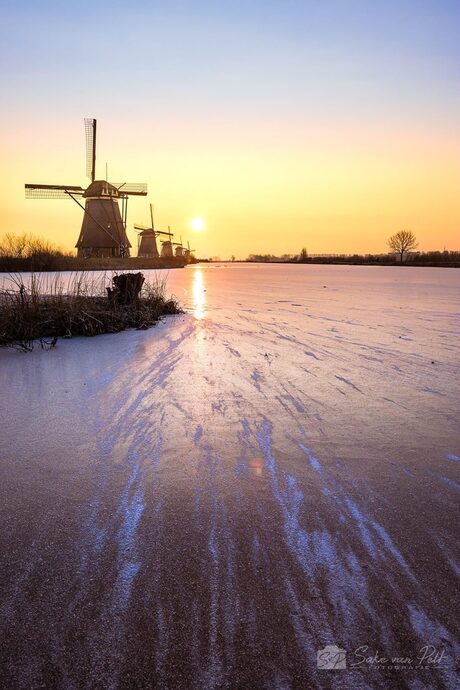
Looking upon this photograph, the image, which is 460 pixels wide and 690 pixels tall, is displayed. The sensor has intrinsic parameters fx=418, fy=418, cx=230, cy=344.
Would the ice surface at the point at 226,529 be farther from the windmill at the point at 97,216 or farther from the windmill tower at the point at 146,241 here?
the windmill tower at the point at 146,241

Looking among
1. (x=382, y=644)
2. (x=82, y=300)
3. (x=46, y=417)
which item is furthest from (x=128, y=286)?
(x=382, y=644)

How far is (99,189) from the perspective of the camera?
38.7 m

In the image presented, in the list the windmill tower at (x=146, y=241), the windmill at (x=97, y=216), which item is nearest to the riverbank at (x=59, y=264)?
the windmill at (x=97, y=216)

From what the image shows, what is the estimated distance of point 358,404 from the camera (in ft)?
11.9

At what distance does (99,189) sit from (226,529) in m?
41.6

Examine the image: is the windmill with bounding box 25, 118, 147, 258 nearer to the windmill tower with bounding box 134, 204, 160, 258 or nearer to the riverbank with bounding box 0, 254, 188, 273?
the riverbank with bounding box 0, 254, 188, 273

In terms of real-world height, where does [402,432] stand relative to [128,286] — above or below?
below

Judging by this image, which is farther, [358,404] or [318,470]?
[358,404]

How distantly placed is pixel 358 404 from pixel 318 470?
137 centimetres

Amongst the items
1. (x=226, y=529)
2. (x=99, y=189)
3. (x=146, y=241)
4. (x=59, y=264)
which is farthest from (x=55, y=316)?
A: (x=146, y=241)

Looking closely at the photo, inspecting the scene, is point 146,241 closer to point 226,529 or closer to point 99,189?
point 99,189

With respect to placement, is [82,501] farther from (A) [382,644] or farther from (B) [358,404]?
(B) [358,404]

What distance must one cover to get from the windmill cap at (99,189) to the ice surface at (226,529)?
38.5 metres

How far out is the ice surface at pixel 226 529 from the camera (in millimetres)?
1264
